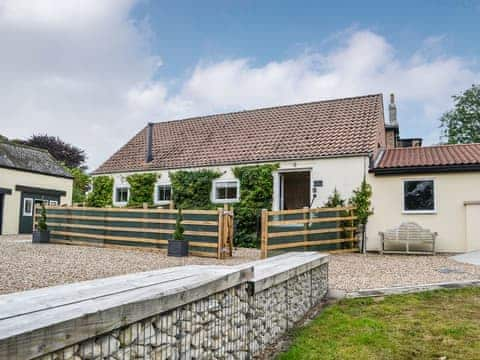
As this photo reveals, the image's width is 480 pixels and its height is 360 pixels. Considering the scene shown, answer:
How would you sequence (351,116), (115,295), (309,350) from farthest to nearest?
(351,116), (309,350), (115,295)

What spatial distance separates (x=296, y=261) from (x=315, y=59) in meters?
12.1

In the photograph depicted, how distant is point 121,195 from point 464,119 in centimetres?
2792

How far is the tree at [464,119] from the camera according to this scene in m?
31.4

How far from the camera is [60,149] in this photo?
32.8 metres

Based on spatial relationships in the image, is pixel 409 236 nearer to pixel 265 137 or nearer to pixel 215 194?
pixel 265 137

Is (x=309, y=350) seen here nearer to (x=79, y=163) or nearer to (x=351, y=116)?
(x=351, y=116)

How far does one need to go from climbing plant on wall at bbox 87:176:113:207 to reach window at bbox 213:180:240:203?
5.45m

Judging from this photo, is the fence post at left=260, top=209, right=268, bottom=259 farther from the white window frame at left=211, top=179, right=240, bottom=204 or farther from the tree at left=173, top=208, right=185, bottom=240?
the white window frame at left=211, top=179, right=240, bottom=204

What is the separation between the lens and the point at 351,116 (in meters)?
15.5

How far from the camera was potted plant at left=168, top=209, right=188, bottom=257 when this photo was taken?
400 inches

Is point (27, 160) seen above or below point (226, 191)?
above

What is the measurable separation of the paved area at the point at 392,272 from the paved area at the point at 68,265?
279 cm

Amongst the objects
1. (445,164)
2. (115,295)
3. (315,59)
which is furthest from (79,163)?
(115,295)

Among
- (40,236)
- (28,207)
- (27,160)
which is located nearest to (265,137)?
(40,236)
